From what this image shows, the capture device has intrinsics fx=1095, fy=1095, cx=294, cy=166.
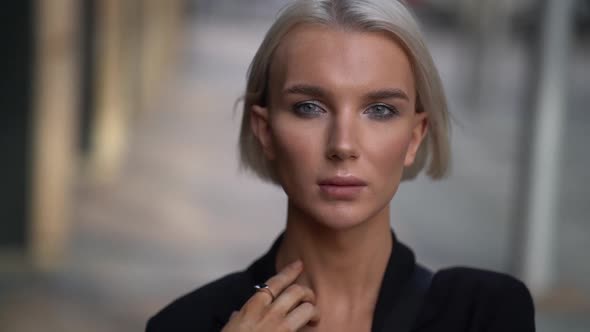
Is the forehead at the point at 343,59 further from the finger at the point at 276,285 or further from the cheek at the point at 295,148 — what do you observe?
the finger at the point at 276,285

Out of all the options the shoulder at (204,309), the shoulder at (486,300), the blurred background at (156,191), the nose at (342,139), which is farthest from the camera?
the blurred background at (156,191)

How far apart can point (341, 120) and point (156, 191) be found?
305 inches

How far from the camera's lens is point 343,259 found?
6.85 feet

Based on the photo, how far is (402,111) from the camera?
201cm

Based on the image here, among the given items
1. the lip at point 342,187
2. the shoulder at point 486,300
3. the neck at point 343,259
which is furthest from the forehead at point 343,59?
the shoulder at point 486,300

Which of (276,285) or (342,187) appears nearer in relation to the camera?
(342,187)

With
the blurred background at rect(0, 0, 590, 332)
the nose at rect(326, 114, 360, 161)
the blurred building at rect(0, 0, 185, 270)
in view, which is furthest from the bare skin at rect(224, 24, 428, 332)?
the blurred building at rect(0, 0, 185, 270)

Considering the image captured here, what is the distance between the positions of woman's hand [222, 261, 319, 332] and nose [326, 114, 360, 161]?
0.92 feet

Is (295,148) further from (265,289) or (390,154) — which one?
(265,289)

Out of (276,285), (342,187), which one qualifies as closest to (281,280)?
(276,285)

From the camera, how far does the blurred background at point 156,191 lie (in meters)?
6.71

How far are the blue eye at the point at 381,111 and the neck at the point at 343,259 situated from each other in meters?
0.21

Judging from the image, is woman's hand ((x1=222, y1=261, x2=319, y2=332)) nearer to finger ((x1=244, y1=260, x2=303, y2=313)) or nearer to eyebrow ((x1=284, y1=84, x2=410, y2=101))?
finger ((x1=244, y1=260, x2=303, y2=313))

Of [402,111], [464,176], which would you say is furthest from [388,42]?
[464,176]
